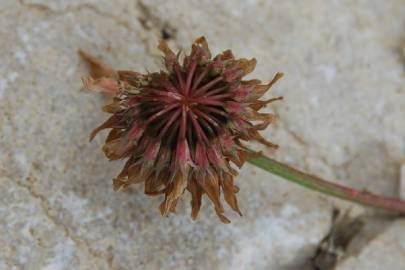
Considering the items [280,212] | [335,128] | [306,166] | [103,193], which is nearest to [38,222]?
[103,193]

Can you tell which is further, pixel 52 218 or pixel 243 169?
pixel 243 169

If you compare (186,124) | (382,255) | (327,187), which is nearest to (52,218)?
(186,124)

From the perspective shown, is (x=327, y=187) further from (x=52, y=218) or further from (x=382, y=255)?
(x=52, y=218)

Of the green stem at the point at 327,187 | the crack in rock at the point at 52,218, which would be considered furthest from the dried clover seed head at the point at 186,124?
the crack in rock at the point at 52,218

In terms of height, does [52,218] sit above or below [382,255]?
below

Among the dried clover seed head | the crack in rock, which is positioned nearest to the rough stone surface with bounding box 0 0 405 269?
the crack in rock

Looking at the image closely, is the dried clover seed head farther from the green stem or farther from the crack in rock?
the crack in rock
